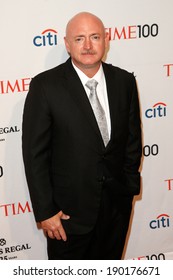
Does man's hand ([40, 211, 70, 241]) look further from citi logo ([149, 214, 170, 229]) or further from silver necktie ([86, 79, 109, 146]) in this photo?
citi logo ([149, 214, 170, 229])

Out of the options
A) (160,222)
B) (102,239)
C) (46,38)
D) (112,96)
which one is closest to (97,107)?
(112,96)

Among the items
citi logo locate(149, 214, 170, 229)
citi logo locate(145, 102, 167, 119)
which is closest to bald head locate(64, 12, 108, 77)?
citi logo locate(145, 102, 167, 119)

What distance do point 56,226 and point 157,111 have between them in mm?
951

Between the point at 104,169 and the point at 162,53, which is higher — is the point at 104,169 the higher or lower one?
the lower one

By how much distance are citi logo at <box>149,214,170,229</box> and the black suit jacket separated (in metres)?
0.71

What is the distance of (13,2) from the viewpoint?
6.81 ft

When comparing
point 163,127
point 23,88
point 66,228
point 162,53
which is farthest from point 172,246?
point 23,88

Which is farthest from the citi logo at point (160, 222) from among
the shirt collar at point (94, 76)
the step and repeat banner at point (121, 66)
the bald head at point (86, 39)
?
the bald head at point (86, 39)

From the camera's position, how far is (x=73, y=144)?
1.90 meters

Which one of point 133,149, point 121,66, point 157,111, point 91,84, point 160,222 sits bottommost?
point 160,222

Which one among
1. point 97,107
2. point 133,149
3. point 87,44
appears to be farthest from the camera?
point 133,149

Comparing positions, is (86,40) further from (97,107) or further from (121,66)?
(121,66)
